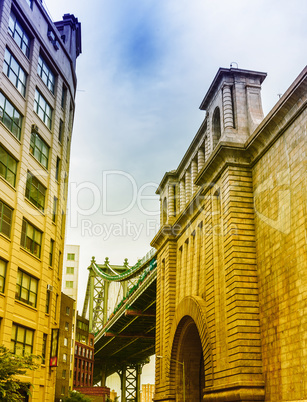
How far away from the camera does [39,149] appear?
34625 millimetres

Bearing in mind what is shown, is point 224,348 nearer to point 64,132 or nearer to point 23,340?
point 23,340

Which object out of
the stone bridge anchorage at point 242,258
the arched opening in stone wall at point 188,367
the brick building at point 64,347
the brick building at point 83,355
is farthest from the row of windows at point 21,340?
the brick building at point 83,355

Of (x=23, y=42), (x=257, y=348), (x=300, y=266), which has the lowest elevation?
(x=257, y=348)

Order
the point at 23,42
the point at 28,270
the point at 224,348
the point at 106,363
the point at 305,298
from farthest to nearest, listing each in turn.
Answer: the point at 106,363
the point at 23,42
the point at 28,270
the point at 224,348
the point at 305,298

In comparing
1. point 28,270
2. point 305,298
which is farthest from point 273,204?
point 28,270

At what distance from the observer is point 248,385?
25.4 metres

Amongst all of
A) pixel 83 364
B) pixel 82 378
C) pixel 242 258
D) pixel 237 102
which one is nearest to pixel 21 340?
pixel 242 258

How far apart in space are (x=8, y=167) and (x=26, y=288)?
7.03m

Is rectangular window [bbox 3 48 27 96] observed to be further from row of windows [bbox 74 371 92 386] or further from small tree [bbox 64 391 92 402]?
row of windows [bbox 74 371 92 386]

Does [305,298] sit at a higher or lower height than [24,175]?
lower

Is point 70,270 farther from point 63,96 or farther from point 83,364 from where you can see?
point 63,96

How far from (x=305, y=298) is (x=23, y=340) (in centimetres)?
1580

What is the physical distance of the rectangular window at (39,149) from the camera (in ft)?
110

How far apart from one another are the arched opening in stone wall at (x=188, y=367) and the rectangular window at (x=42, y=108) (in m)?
17.9
